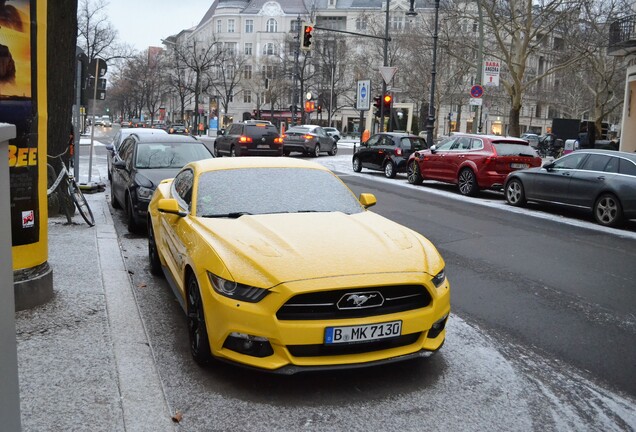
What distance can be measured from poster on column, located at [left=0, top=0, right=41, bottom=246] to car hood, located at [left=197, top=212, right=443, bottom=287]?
1.61 m

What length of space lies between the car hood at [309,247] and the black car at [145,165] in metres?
4.94

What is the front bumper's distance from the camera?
12.7 feet

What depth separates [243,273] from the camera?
407 cm

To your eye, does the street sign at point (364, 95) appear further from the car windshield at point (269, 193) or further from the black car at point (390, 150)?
the car windshield at point (269, 193)

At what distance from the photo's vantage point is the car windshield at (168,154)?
10812 millimetres

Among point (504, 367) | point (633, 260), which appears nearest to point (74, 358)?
point (504, 367)

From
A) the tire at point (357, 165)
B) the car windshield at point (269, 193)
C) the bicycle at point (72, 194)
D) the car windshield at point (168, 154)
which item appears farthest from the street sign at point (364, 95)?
the car windshield at point (269, 193)

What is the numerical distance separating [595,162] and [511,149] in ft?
12.3

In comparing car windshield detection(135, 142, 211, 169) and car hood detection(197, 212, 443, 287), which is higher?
car windshield detection(135, 142, 211, 169)

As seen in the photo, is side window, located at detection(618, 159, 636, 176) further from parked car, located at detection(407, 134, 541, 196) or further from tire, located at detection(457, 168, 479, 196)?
tire, located at detection(457, 168, 479, 196)

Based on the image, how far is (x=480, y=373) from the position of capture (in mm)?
4562

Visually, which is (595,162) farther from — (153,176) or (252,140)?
(252,140)

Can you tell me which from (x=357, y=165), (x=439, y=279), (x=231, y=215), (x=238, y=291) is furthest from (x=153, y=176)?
(x=357, y=165)

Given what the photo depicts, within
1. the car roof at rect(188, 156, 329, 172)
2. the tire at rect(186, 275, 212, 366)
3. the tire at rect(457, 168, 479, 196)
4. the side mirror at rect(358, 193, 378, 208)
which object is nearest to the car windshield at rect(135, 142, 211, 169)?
the car roof at rect(188, 156, 329, 172)
